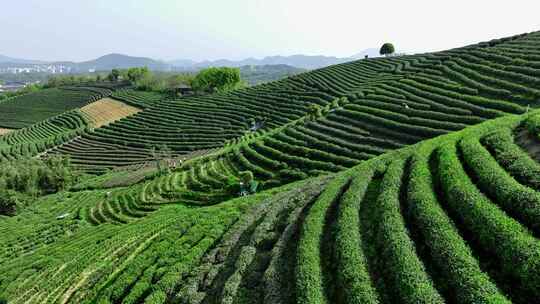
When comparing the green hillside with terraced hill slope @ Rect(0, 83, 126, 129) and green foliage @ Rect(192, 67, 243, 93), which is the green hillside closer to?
green foliage @ Rect(192, 67, 243, 93)

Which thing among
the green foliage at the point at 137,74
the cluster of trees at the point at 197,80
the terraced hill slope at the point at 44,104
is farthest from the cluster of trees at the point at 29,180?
the green foliage at the point at 137,74

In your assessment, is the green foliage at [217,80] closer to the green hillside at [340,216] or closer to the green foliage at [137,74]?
the green foliage at [137,74]

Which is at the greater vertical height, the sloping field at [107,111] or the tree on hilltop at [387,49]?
the tree on hilltop at [387,49]

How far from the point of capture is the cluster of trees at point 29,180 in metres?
48.6

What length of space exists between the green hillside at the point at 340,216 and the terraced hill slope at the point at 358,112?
254 mm

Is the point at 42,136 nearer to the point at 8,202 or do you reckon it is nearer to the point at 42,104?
the point at 8,202

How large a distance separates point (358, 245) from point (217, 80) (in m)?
112

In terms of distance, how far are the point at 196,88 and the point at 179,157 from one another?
6625cm

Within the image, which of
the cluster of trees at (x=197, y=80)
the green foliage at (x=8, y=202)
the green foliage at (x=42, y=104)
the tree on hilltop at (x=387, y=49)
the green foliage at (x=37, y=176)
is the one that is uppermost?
the tree on hilltop at (x=387, y=49)

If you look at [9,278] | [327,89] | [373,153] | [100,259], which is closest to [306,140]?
[373,153]

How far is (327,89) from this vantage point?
71.6m

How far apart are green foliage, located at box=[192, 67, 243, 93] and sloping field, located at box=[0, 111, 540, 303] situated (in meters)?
98.6

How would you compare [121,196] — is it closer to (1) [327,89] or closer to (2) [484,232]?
(2) [484,232]

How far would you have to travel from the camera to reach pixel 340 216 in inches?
627
